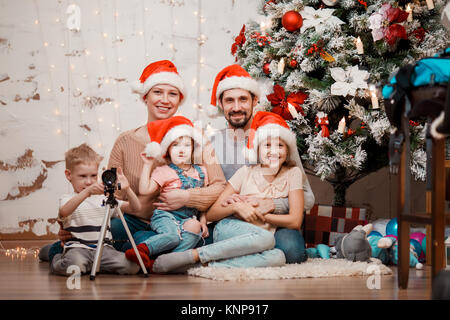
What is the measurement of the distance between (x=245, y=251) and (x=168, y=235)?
0.32 metres

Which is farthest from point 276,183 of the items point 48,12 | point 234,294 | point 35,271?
Result: point 48,12

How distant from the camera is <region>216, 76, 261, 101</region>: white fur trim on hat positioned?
2715mm

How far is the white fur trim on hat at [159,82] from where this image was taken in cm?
275

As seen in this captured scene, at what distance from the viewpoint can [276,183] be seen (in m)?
2.48

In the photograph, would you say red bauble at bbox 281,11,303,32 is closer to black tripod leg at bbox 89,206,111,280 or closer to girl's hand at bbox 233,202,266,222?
girl's hand at bbox 233,202,266,222

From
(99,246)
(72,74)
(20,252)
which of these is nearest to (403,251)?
(99,246)

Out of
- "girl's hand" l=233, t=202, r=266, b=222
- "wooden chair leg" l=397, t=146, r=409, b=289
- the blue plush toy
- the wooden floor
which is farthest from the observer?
the blue plush toy

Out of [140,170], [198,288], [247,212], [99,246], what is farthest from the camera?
[140,170]

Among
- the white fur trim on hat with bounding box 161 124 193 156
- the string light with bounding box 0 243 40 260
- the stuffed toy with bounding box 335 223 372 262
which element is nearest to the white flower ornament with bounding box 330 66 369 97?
the stuffed toy with bounding box 335 223 372 262

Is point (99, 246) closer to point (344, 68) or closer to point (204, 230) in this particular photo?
point (204, 230)

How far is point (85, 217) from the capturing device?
2.32 meters

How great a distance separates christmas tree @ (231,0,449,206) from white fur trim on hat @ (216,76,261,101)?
0.31 m

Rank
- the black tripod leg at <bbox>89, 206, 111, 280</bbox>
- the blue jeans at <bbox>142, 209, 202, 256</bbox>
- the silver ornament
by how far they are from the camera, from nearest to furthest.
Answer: the black tripod leg at <bbox>89, 206, 111, 280</bbox>, the blue jeans at <bbox>142, 209, 202, 256</bbox>, the silver ornament

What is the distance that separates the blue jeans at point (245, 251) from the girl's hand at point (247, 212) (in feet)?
0.16
